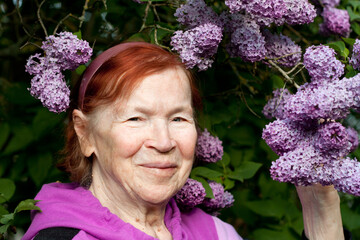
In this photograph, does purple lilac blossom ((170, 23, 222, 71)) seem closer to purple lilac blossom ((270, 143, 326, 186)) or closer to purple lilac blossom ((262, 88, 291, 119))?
purple lilac blossom ((262, 88, 291, 119))

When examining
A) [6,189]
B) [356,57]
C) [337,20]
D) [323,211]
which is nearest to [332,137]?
[356,57]

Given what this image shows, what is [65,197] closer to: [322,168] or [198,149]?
[198,149]

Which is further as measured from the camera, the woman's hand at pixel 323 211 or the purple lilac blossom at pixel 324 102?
the woman's hand at pixel 323 211

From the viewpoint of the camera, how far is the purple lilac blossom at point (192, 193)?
225cm

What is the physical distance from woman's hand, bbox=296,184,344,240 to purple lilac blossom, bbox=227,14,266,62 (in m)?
0.57

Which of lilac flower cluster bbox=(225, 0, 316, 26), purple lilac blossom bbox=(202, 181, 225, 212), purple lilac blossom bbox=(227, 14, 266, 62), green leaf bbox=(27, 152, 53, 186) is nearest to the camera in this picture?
lilac flower cluster bbox=(225, 0, 316, 26)

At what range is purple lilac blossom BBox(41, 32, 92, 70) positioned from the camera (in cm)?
198

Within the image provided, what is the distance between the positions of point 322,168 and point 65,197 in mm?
933

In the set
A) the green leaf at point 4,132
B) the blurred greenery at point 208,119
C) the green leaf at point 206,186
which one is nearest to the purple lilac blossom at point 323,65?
the blurred greenery at point 208,119

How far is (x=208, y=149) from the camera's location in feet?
7.79

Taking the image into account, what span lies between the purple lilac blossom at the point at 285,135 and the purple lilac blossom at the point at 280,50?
0.52 metres

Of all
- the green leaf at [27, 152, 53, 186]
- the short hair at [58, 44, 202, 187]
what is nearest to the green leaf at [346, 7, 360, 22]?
the short hair at [58, 44, 202, 187]

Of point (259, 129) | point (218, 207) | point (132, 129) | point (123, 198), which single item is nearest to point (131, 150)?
point (132, 129)

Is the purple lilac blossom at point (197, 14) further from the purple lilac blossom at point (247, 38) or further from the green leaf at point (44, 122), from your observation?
the green leaf at point (44, 122)
